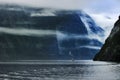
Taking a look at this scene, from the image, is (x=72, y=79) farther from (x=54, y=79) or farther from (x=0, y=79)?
(x=0, y=79)

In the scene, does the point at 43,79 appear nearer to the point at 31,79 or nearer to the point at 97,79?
the point at 31,79

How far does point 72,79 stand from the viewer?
13712cm

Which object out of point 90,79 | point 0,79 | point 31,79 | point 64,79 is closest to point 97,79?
point 90,79

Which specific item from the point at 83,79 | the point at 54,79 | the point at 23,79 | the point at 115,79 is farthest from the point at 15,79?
the point at 115,79

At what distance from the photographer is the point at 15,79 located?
13400 cm

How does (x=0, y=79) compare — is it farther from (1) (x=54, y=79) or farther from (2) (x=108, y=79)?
(2) (x=108, y=79)

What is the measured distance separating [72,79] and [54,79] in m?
5.98

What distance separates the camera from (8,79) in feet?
433

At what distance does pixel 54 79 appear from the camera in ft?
447

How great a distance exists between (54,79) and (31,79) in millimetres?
7535

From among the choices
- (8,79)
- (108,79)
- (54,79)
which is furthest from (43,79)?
(108,79)

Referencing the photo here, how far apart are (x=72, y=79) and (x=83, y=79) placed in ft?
13.1

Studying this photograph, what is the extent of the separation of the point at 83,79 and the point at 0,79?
27.7 m

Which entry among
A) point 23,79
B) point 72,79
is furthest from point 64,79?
point 23,79
